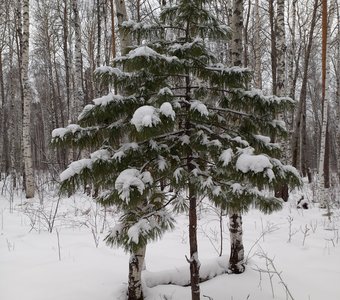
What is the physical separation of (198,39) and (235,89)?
60 cm

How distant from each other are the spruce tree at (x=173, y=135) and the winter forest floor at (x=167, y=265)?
1087mm

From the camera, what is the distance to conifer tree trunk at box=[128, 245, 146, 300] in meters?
3.58

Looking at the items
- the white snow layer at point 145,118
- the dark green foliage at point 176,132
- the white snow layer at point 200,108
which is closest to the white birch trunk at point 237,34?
the dark green foliage at point 176,132

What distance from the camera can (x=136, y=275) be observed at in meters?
3.62

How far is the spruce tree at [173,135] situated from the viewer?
263 cm

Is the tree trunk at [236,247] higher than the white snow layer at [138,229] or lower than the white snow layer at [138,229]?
lower

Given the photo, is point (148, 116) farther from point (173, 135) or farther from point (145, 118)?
point (173, 135)

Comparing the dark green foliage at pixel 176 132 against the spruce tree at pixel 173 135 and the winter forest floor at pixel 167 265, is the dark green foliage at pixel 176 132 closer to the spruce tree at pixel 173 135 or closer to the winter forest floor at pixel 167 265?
the spruce tree at pixel 173 135

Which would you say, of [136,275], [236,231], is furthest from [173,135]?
[236,231]

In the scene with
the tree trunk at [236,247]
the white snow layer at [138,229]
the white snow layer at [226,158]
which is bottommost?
the tree trunk at [236,247]

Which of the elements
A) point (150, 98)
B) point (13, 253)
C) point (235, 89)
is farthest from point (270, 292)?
point (13, 253)

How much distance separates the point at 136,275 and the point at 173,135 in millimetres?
1665

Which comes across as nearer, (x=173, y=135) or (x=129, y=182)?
(x=129, y=182)

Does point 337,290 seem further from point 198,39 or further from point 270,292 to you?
point 198,39
